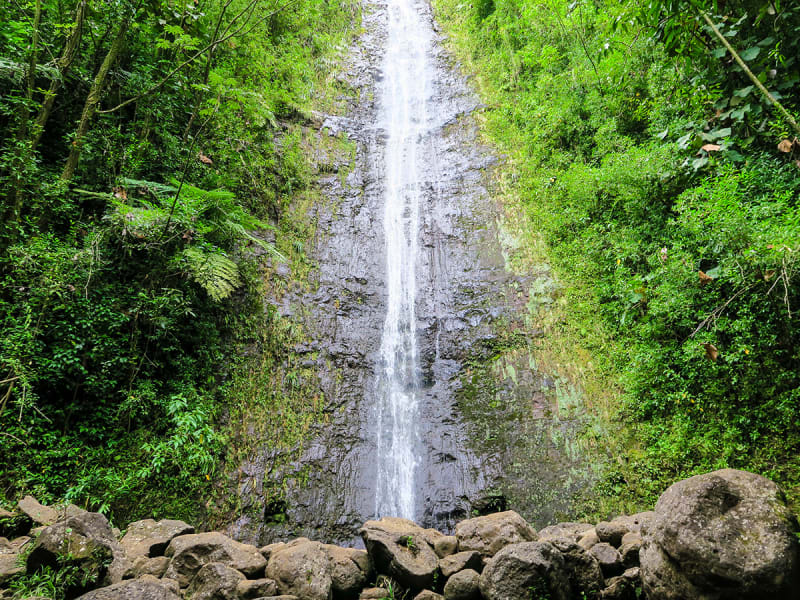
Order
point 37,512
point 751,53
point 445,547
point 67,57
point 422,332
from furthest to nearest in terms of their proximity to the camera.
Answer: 1. point 422,332
2. point 67,57
3. point 751,53
4. point 445,547
5. point 37,512

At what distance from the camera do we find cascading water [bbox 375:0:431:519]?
6.31 meters

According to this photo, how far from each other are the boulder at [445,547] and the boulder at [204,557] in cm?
162

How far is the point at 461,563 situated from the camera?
3777 millimetres

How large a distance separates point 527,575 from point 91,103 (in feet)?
24.4

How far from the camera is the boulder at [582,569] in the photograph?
350 cm

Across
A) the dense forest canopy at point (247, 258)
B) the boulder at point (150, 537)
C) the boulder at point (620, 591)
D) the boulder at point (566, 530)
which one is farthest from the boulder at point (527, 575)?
the boulder at point (150, 537)

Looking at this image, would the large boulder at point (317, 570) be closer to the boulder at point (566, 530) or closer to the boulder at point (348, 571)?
the boulder at point (348, 571)

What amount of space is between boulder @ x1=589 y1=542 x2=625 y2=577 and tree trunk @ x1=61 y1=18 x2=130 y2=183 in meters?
7.18

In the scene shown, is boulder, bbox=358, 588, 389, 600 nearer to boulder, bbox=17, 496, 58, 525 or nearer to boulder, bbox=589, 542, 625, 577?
boulder, bbox=589, 542, 625, 577

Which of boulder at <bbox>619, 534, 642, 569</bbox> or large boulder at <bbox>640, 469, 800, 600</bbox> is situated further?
boulder at <bbox>619, 534, 642, 569</bbox>

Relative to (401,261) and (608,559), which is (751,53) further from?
(401,261)

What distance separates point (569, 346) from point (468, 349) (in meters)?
1.65

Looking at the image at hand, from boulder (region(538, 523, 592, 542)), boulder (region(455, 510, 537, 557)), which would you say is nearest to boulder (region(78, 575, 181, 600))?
boulder (region(455, 510, 537, 557))

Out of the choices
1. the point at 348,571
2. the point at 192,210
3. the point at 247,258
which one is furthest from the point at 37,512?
the point at 247,258
